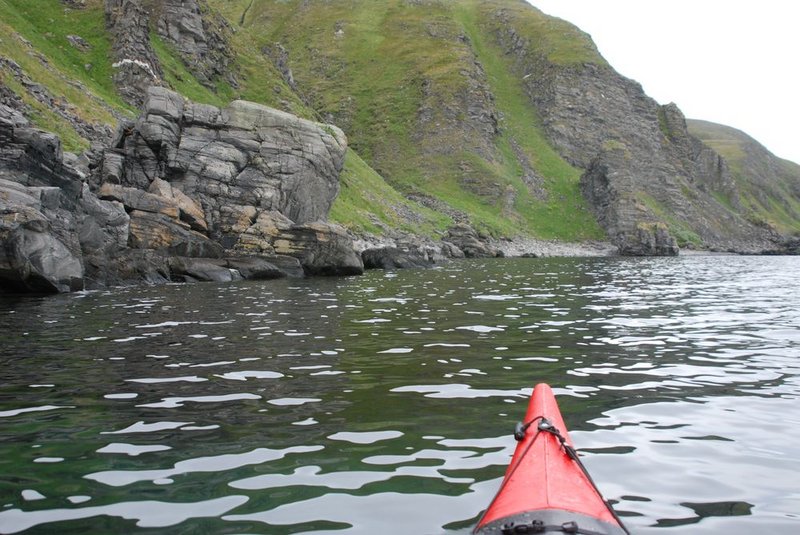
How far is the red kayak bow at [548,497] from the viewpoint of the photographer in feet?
14.0

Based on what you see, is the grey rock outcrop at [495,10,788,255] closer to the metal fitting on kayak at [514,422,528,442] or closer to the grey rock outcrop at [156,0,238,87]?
the grey rock outcrop at [156,0,238,87]

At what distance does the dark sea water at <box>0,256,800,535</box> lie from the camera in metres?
5.53

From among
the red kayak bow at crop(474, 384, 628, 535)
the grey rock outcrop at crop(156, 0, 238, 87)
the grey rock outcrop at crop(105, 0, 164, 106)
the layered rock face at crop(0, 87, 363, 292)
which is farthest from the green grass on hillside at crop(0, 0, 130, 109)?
the red kayak bow at crop(474, 384, 628, 535)

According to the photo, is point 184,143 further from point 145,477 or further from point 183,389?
point 145,477

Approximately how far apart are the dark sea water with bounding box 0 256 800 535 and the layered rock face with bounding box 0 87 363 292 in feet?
24.1

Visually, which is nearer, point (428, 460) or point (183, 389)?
point (428, 460)

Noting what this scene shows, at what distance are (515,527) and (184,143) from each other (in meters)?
41.5

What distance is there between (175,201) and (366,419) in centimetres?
3127

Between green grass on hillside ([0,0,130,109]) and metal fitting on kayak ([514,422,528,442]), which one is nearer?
metal fitting on kayak ([514,422,528,442])

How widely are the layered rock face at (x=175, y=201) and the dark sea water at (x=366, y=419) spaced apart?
290 inches

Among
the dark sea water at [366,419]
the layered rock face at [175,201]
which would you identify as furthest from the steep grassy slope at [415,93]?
the dark sea water at [366,419]

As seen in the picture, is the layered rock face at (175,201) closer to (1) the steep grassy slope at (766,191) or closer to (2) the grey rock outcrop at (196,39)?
(2) the grey rock outcrop at (196,39)

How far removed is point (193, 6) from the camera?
76.4 m

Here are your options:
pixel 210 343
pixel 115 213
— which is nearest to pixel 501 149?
pixel 115 213
